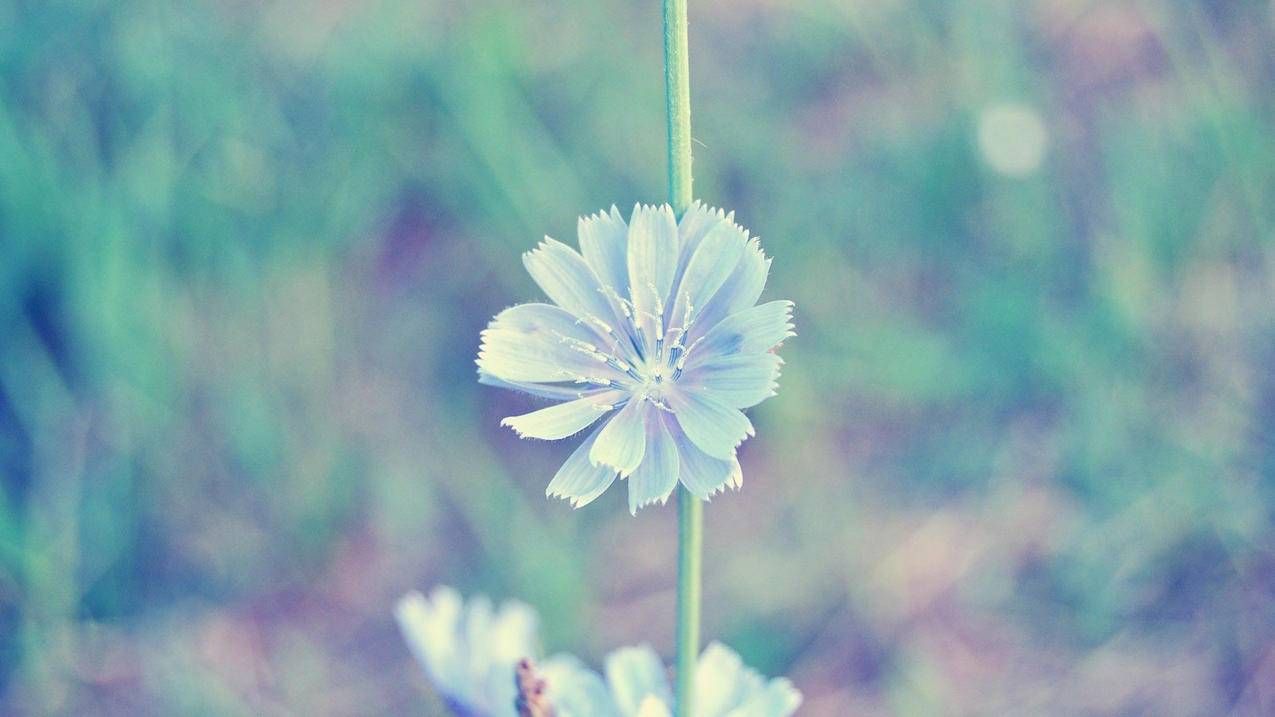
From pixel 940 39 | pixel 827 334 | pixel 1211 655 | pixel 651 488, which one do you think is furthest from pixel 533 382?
pixel 940 39

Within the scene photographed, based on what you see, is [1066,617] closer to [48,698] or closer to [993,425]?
[993,425]

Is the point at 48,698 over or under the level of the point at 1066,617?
under

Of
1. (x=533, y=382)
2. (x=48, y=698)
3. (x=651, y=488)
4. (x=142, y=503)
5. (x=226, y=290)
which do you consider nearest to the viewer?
(x=651, y=488)

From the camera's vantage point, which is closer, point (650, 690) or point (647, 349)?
point (647, 349)

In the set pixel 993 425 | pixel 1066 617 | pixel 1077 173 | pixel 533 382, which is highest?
pixel 1077 173

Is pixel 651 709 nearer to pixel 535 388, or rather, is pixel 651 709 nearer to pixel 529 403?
pixel 535 388

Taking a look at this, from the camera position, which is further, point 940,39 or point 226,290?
point 940,39

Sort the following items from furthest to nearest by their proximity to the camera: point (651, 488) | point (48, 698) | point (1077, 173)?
1. point (1077, 173)
2. point (48, 698)
3. point (651, 488)

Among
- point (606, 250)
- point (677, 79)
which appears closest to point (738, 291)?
point (606, 250)
